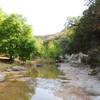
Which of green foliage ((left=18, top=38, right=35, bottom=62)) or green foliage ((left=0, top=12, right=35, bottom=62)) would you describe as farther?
green foliage ((left=18, top=38, right=35, bottom=62))

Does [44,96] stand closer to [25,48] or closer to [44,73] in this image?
[44,73]

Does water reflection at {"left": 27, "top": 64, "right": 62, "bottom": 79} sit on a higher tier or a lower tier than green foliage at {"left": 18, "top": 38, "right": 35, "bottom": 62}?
lower

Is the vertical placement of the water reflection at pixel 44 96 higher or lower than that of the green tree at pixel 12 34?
lower

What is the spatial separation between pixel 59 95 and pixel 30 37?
36307 millimetres

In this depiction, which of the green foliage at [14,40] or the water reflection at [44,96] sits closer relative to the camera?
the water reflection at [44,96]

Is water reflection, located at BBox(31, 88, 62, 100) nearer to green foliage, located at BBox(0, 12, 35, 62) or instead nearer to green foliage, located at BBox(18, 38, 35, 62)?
green foliage, located at BBox(0, 12, 35, 62)

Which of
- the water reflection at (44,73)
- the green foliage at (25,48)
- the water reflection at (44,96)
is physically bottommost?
the water reflection at (44,96)

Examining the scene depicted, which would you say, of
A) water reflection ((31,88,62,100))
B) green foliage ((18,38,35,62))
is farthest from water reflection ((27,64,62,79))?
water reflection ((31,88,62,100))

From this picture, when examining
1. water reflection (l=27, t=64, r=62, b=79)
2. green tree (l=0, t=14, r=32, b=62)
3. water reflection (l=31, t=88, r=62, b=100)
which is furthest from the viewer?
green tree (l=0, t=14, r=32, b=62)

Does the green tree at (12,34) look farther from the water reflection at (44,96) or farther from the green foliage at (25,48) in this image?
the water reflection at (44,96)

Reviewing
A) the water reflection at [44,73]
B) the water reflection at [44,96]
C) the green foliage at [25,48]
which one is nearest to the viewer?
the water reflection at [44,96]

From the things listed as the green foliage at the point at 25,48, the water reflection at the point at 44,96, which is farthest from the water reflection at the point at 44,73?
the water reflection at the point at 44,96

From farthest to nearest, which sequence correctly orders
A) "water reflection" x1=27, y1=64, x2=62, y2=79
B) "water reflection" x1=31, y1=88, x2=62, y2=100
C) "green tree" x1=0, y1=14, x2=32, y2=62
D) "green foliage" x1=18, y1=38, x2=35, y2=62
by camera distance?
"green foliage" x1=18, y1=38, x2=35, y2=62 < "green tree" x1=0, y1=14, x2=32, y2=62 < "water reflection" x1=27, y1=64, x2=62, y2=79 < "water reflection" x1=31, y1=88, x2=62, y2=100

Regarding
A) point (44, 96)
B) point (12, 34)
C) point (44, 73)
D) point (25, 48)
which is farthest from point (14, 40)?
point (44, 96)
